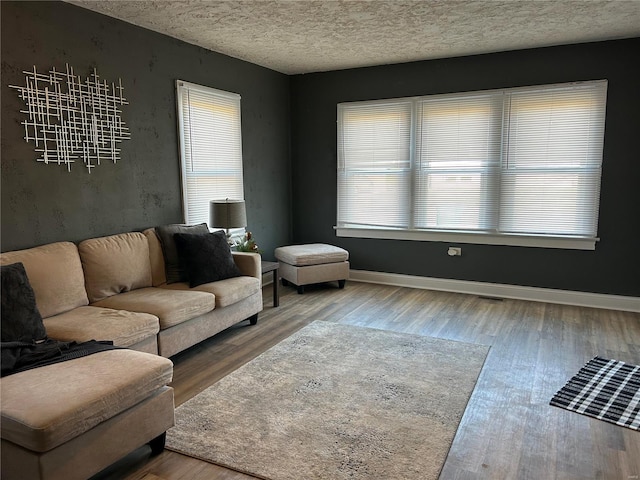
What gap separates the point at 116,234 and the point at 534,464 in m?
3.37

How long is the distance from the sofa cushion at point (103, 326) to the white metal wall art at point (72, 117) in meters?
1.17

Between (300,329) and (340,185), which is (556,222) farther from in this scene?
(300,329)

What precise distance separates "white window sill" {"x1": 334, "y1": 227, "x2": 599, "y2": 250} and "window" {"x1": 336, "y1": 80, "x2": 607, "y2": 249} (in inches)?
0.4

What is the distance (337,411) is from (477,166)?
3.49 meters

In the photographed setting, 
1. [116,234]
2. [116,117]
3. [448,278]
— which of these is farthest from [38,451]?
[448,278]

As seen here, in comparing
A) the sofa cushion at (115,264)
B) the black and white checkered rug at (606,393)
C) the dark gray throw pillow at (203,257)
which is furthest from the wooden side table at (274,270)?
the black and white checkered rug at (606,393)

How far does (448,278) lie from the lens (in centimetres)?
554

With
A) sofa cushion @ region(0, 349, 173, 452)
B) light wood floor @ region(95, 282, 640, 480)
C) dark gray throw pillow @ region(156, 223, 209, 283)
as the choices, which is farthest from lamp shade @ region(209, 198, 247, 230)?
sofa cushion @ region(0, 349, 173, 452)

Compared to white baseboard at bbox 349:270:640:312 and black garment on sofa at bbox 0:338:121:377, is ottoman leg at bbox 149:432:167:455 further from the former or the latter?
white baseboard at bbox 349:270:640:312

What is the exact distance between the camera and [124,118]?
12.9 ft

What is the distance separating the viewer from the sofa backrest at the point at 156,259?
12.9 feet

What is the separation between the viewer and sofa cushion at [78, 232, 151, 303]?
3451 millimetres

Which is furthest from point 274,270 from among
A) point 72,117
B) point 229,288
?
point 72,117

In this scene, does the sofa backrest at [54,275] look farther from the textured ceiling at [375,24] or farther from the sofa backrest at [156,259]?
the textured ceiling at [375,24]
